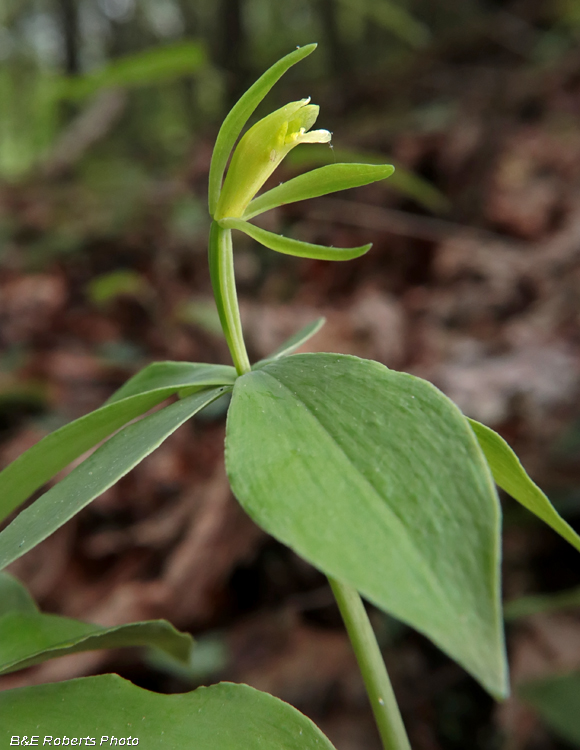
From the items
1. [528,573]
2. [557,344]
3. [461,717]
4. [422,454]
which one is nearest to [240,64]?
[557,344]

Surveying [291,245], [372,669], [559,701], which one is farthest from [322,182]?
[559,701]

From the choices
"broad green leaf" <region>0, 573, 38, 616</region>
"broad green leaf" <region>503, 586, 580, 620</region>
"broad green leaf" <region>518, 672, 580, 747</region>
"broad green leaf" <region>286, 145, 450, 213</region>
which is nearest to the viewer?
"broad green leaf" <region>0, 573, 38, 616</region>

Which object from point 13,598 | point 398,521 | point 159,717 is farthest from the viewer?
point 13,598

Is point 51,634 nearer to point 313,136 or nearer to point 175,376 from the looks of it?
point 175,376

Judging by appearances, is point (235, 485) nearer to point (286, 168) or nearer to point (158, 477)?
point (158, 477)

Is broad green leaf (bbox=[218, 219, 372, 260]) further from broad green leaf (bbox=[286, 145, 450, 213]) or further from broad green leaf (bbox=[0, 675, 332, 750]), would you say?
broad green leaf (bbox=[286, 145, 450, 213])

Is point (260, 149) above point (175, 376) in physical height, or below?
above

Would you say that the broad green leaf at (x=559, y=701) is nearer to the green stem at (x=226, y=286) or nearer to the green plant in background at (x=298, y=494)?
the green plant in background at (x=298, y=494)

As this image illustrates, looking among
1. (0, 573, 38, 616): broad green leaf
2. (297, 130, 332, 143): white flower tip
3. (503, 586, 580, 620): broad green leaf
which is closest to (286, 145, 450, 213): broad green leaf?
(503, 586, 580, 620): broad green leaf
